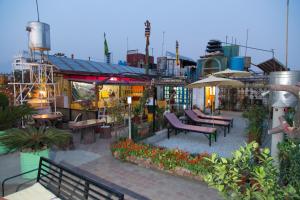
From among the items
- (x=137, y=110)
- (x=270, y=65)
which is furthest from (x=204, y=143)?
(x=270, y=65)

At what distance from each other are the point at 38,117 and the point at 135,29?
108058mm

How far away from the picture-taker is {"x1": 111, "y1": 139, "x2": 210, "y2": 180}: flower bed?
529 cm

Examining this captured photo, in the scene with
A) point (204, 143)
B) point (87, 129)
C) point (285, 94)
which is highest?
point (285, 94)

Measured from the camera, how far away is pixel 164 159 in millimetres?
5770

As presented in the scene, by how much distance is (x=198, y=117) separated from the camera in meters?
11.8

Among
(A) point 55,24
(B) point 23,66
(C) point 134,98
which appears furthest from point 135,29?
(B) point 23,66

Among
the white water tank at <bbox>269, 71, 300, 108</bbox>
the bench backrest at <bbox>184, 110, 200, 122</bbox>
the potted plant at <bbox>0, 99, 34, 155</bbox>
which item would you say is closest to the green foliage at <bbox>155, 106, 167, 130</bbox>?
the bench backrest at <bbox>184, 110, 200, 122</bbox>

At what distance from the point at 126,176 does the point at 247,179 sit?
147 inches

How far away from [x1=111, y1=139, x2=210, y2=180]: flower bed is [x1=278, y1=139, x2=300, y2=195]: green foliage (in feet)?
6.22

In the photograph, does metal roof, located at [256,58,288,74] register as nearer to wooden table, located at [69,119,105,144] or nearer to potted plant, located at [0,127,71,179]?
wooden table, located at [69,119,105,144]

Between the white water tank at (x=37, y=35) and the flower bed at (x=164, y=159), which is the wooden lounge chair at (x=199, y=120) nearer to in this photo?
the flower bed at (x=164, y=159)

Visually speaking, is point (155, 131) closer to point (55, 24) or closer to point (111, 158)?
point (111, 158)

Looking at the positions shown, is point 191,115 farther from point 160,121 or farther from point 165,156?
point 165,156

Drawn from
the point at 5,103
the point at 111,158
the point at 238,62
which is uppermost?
the point at 238,62
